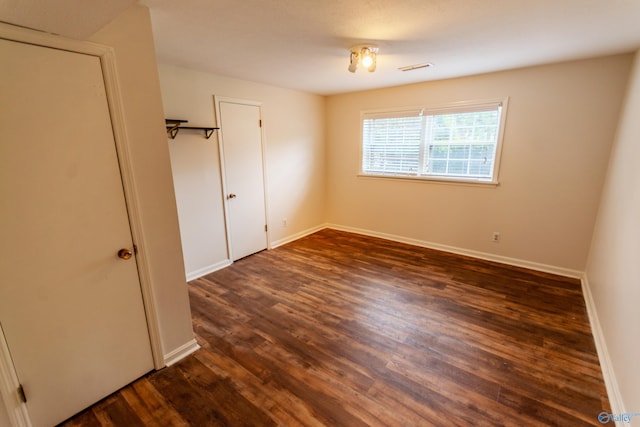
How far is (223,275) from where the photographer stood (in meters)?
3.42

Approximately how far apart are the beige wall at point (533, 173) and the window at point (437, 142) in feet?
0.40

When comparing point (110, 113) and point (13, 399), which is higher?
point (110, 113)

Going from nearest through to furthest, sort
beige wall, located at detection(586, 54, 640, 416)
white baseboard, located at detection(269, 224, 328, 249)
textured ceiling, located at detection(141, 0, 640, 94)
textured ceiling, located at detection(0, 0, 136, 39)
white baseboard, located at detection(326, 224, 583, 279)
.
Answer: textured ceiling, located at detection(0, 0, 136, 39), beige wall, located at detection(586, 54, 640, 416), textured ceiling, located at detection(141, 0, 640, 94), white baseboard, located at detection(326, 224, 583, 279), white baseboard, located at detection(269, 224, 328, 249)

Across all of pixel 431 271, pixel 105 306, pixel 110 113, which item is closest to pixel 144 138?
pixel 110 113

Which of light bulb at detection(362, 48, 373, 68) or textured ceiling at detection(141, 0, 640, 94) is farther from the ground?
textured ceiling at detection(141, 0, 640, 94)

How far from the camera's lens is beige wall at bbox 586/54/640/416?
5.11 ft

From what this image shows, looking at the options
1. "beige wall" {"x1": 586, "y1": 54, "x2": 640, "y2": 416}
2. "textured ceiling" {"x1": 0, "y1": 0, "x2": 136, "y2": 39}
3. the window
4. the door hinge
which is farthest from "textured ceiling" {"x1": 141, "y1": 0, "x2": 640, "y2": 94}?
the door hinge

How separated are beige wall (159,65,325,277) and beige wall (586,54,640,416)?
3639mm

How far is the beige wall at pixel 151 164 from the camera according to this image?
5.28 ft

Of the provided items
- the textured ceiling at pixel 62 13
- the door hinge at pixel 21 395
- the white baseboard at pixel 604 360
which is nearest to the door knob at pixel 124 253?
the door hinge at pixel 21 395

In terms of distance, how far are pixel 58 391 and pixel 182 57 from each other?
2663 mm

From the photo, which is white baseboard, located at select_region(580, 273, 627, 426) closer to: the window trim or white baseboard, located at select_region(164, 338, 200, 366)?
the window trim

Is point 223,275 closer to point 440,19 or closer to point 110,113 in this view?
point 110,113

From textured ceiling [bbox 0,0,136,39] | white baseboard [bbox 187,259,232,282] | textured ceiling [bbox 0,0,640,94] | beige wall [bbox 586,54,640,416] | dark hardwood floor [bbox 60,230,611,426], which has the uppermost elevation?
textured ceiling [bbox 0,0,640,94]
